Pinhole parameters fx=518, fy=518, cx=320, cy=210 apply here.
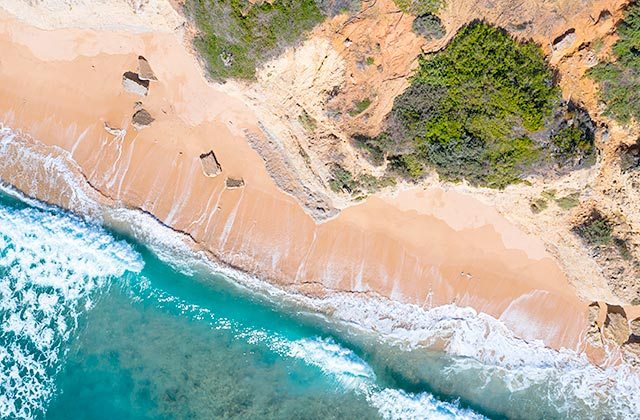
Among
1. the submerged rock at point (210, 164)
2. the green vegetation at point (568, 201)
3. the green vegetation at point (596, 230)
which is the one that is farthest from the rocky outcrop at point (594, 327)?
the submerged rock at point (210, 164)

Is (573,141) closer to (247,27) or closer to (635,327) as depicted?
(635,327)

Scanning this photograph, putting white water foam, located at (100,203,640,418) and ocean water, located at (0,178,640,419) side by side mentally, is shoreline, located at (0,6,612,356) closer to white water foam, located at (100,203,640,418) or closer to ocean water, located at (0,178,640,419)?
white water foam, located at (100,203,640,418)

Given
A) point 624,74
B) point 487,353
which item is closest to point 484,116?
point 624,74

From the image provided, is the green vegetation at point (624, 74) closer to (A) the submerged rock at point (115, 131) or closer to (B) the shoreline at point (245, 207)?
(B) the shoreline at point (245, 207)

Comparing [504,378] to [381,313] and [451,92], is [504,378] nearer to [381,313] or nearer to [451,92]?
[381,313]

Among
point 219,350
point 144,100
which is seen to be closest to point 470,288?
point 219,350
